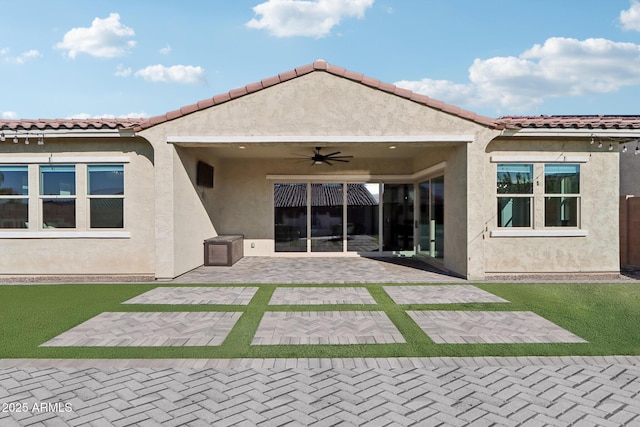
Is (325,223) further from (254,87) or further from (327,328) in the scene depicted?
(327,328)

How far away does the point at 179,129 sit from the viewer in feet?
32.0

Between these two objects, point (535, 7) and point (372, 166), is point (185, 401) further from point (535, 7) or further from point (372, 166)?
point (535, 7)

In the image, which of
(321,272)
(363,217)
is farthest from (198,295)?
(363,217)

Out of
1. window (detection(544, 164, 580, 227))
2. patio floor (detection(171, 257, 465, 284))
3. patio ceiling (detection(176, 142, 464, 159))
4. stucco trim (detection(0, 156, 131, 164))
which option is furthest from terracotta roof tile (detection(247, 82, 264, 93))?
window (detection(544, 164, 580, 227))

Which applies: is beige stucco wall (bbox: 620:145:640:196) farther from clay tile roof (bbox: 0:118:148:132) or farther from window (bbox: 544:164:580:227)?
clay tile roof (bbox: 0:118:148:132)

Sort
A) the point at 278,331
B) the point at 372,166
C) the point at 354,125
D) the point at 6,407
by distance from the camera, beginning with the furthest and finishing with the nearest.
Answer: the point at 372,166 < the point at 354,125 < the point at 278,331 < the point at 6,407

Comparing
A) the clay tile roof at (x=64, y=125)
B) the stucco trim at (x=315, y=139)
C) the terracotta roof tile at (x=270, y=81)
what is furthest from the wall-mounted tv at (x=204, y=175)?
the terracotta roof tile at (x=270, y=81)

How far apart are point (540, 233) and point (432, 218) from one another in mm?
3550

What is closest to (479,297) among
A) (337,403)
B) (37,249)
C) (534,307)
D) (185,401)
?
(534,307)

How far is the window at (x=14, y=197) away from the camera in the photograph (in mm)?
10242

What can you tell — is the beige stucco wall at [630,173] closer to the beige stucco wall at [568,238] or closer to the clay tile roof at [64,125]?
the beige stucco wall at [568,238]

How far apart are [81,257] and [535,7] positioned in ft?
49.0

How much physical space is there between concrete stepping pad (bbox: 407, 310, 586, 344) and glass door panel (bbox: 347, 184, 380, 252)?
26.4 feet

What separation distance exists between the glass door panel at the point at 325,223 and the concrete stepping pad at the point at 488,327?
8.18m
